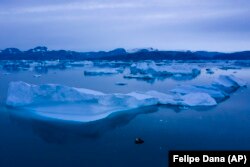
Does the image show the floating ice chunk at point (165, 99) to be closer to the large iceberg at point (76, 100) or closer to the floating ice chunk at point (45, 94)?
the large iceberg at point (76, 100)

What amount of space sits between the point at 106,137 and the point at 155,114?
213 cm

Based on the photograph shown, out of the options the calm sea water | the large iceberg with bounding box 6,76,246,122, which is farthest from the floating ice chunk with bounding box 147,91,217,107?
the calm sea water

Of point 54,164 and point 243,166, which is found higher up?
point 243,166

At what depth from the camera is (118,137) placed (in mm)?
5840

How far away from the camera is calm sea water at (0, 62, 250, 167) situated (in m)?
4.83

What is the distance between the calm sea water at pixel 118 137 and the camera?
483 cm

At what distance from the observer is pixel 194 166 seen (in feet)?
11.2

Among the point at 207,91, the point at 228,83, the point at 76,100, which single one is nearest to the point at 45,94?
the point at 76,100

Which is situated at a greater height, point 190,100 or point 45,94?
point 45,94

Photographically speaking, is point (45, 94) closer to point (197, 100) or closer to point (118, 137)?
point (118, 137)

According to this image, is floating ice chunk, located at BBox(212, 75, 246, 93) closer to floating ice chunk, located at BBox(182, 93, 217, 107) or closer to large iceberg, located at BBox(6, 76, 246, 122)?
floating ice chunk, located at BBox(182, 93, 217, 107)

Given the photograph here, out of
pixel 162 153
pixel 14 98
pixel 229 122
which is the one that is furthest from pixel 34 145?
pixel 229 122

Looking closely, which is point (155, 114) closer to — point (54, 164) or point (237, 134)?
point (237, 134)

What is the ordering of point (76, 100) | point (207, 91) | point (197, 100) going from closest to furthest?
point (76, 100) < point (197, 100) < point (207, 91)
